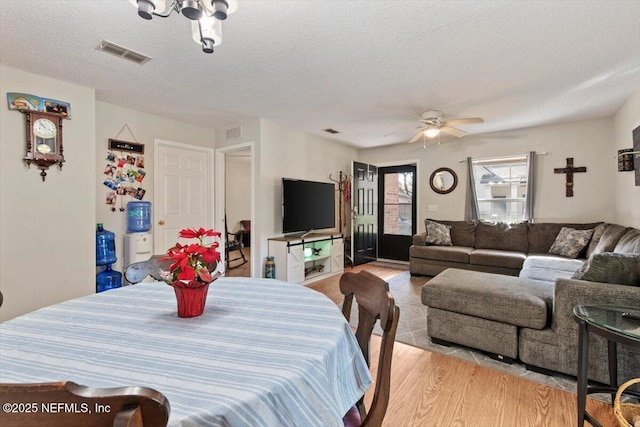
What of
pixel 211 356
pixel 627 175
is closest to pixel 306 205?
pixel 211 356

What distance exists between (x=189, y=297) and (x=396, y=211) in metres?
5.61

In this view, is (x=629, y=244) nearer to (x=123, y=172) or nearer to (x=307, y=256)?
(x=307, y=256)

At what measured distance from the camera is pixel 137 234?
3652mm

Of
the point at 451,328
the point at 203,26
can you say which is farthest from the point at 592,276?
the point at 203,26

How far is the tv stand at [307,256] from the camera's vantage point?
4156 millimetres

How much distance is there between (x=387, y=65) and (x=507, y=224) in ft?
11.9

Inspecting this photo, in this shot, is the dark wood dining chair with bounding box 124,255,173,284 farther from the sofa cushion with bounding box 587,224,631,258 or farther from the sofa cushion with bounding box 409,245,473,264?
the sofa cushion with bounding box 409,245,473,264

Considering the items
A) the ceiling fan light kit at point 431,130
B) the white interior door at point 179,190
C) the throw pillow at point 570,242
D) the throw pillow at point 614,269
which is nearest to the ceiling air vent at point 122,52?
the white interior door at point 179,190

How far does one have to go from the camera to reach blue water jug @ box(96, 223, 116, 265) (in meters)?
3.31

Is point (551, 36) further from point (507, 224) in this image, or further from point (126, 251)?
point (126, 251)

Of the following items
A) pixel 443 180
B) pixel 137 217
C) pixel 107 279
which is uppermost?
pixel 443 180

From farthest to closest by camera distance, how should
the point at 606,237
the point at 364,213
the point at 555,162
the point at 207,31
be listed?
the point at 364,213 → the point at 555,162 → the point at 606,237 → the point at 207,31

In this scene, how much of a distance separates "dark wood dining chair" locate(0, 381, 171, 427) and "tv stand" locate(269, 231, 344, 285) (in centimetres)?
367

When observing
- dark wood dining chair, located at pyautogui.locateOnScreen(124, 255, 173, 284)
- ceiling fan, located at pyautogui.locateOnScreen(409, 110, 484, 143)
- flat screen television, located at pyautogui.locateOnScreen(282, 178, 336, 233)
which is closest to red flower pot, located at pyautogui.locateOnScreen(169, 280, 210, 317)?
dark wood dining chair, located at pyautogui.locateOnScreen(124, 255, 173, 284)
